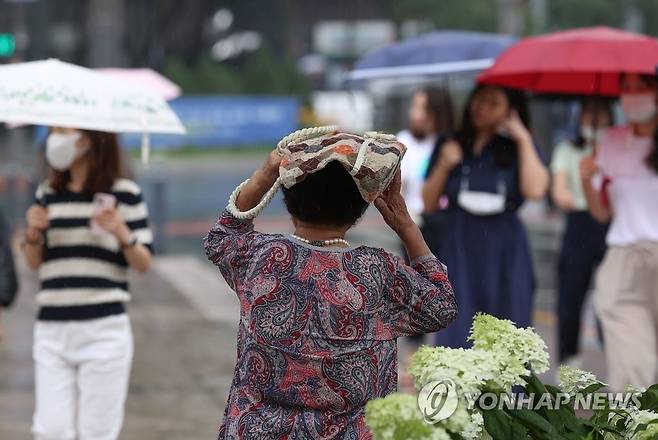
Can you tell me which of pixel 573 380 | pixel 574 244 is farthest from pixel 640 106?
pixel 573 380

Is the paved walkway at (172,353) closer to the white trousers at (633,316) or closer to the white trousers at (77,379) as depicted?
the white trousers at (77,379)

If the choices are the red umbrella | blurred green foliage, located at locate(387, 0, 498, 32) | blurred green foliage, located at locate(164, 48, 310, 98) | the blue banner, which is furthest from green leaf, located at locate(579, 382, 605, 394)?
blurred green foliage, located at locate(387, 0, 498, 32)

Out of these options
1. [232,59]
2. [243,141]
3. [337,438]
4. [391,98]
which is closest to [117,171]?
[337,438]

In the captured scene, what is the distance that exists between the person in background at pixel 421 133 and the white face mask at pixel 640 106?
201 cm

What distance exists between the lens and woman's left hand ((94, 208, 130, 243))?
5.40m

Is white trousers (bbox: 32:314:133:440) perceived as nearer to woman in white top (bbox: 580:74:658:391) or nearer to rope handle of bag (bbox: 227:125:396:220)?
rope handle of bag (bbox: 227:125:396:220)

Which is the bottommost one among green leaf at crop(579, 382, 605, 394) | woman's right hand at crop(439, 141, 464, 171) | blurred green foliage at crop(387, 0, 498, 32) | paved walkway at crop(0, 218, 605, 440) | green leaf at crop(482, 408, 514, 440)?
blurred green foliage at crop(387, 0, 498, 32)

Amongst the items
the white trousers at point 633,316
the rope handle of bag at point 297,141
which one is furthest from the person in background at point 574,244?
the rope handle of bag at point 297,141

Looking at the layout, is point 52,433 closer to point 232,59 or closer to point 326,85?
point 232,59

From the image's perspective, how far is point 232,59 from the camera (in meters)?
60.3

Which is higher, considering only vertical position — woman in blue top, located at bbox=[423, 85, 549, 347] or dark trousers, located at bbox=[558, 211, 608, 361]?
woman in blue top, located at bbox=[423, 85, 549, 347]

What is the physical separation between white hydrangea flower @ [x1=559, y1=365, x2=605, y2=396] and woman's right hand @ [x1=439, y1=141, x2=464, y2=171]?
3.24 metres

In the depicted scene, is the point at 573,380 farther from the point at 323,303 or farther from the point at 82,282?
the point at 82,282

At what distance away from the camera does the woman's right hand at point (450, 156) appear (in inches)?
261
